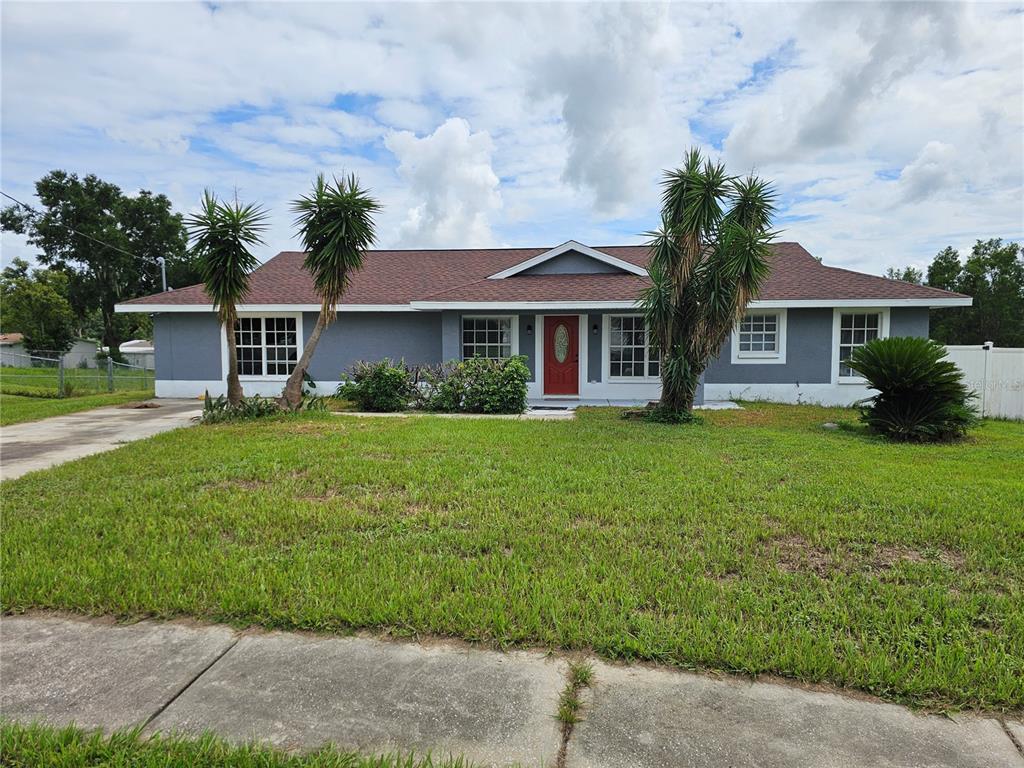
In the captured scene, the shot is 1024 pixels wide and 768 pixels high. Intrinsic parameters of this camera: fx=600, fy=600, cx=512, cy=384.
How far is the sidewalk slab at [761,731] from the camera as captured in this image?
2324 millimetres

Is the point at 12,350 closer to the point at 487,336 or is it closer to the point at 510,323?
the point at 487,336

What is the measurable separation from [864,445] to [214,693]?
8.95 m

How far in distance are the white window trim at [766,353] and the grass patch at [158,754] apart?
46.6 feet

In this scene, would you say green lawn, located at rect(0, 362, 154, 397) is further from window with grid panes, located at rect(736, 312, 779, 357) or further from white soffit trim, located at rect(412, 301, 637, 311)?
window with grid panes, located at rect(736, 312, 779, 357)

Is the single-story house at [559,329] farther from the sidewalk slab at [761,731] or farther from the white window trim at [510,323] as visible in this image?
the sidewalk slab at [761,731]

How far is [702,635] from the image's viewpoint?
124 inches

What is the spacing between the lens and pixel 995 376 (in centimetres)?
1295

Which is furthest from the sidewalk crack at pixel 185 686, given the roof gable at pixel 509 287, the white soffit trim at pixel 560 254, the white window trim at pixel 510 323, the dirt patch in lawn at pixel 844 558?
the white soffit trim at pixel 560 254

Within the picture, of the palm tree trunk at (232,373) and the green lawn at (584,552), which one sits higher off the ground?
the palm tree trunk at (232,373)

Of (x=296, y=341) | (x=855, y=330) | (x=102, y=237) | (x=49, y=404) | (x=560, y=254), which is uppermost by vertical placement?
(x=102, y=237)

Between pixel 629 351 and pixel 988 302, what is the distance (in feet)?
95.1

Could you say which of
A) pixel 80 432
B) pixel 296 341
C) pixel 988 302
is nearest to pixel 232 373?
pixel 80 432

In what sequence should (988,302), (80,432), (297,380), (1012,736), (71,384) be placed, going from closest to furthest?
(1012,736), (80,432), (297,380), (71,384), (988,302)

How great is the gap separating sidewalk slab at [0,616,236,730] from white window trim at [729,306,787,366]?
551 inches
